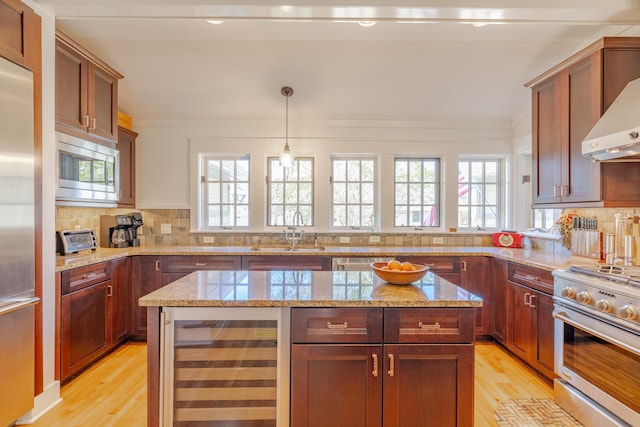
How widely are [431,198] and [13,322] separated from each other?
12.3 ft

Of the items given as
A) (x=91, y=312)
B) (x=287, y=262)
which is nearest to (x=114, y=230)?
(x=91, y=312)

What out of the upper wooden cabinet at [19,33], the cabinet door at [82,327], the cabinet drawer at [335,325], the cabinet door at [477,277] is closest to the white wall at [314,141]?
the cabinet door at [477,277]

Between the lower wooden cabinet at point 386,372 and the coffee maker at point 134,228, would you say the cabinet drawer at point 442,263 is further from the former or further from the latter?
the coffee maker at point 134,228

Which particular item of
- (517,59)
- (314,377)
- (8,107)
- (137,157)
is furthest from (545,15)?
(137,157)

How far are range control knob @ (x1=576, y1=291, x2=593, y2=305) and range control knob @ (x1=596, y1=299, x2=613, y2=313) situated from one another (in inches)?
2.4

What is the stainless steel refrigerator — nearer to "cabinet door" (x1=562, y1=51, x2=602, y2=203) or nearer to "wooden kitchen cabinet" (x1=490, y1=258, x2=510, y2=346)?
"wooden kitchen cabinet" (x1=490, y1=258, x2=510, y2=346)

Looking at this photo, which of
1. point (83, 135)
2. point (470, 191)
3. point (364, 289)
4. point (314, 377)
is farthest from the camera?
point (470, 191)

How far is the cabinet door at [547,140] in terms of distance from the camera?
8.54 ft

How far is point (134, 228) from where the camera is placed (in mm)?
3617

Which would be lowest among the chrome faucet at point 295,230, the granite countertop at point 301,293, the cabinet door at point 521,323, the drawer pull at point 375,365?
the cabinet door at point 521,323

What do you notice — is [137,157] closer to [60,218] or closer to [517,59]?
[60,218]

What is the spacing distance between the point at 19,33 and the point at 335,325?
7.95 ft

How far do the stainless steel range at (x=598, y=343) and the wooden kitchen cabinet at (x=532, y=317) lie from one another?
0.21 m

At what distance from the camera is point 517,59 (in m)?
3.02
